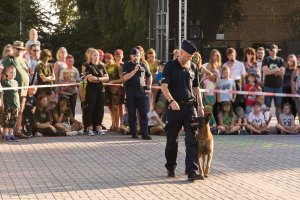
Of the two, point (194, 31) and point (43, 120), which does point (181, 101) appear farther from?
point (194, 31)

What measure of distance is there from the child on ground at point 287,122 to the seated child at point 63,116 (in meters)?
4.64

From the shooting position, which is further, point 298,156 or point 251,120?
point 251,120

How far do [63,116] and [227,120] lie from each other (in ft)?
12.0

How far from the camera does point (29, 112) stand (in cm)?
1636

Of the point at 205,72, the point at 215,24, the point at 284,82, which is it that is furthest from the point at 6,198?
the point at 215,24

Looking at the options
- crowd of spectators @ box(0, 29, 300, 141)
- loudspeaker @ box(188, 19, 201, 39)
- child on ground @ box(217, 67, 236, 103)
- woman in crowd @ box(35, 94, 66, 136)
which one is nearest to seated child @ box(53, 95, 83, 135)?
crowd of spectators @ box(0, 29, 300, 141)

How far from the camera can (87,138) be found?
16.4m

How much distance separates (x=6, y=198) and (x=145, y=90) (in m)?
7.29

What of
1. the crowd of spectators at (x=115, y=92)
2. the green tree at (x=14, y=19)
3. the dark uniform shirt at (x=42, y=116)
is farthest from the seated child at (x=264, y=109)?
the green tree at (x=14, y=19)

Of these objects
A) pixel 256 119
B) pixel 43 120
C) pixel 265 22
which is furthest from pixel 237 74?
pixel 265 22

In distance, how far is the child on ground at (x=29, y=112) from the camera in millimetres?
16328

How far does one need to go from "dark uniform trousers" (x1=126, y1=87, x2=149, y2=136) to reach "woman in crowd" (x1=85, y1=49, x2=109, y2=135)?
0.83 meters

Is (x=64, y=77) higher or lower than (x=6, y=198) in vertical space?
higher

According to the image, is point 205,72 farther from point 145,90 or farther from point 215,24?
point 215,24
